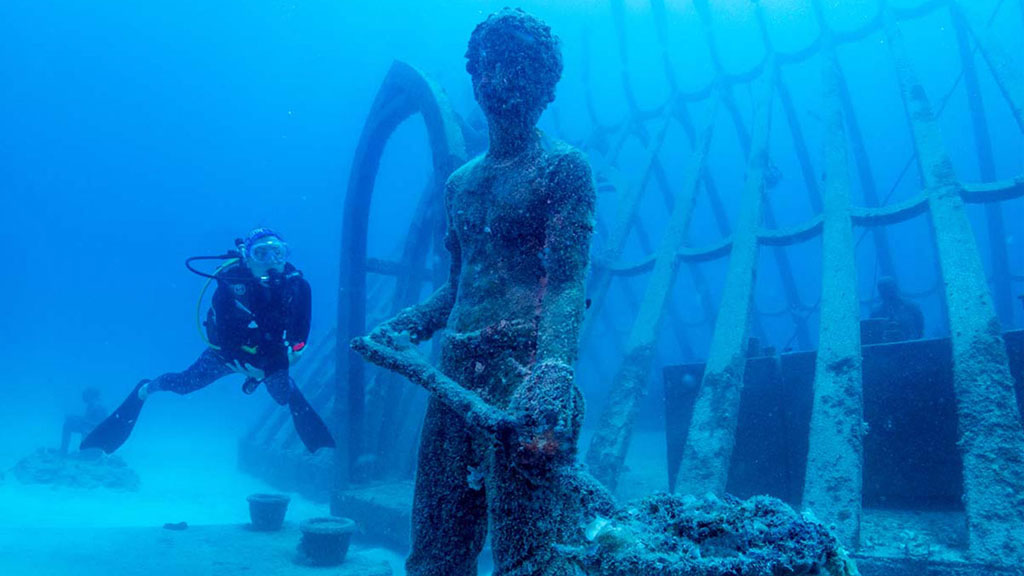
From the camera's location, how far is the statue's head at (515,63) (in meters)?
2.25

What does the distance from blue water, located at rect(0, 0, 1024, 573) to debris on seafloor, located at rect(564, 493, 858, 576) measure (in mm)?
9098

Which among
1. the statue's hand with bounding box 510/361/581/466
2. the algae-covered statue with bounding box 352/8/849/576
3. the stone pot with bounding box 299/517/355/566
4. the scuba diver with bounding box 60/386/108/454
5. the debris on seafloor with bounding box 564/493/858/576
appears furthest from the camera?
the scuba diver with bounding box 60/386/108/454

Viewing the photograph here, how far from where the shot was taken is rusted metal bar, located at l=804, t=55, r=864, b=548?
4086 millimetres

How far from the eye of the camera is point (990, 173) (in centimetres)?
1116

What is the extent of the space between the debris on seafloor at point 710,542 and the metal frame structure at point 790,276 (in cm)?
323

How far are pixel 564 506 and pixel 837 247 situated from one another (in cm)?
572

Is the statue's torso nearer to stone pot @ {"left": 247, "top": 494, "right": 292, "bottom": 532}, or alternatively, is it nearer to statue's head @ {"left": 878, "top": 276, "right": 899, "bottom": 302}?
stone pot @ {"left": 247, "top": 494, "right": 292, "bottom": 532}

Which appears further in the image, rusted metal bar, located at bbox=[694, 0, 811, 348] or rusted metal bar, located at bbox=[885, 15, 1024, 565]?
rusted metal bar, located at bbox=[694, 0, 811, 348]

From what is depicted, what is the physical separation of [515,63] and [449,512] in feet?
5.87

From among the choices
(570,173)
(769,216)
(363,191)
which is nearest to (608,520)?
(570,173)

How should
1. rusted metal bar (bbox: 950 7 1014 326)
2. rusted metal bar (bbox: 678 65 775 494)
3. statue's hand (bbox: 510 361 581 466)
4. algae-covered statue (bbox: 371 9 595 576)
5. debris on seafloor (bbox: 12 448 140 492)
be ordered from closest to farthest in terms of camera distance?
1. statue's hand (bbox: 510 361 581 466)
2. algae-covered statue (bbox: 371 9 595 576)
3. rusted metal bar (bbox: 678 65 775 494)
4. rusted metal bar (bbox: 950 7 1014 326)
5. debris on seafloor (bbox: 12 448 140 492)

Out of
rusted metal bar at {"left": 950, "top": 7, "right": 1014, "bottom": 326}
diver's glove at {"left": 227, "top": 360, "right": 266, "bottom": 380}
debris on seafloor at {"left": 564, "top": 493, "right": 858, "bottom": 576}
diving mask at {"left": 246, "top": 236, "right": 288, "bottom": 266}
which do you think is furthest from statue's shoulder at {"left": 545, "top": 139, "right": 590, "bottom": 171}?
rusted metal bar at {"left": 950, "top": 7, "right": 1014, "bottom": 326}

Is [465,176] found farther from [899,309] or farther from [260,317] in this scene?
[899,309]

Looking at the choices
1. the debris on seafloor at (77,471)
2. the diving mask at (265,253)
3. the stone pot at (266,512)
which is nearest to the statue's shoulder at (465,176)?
the diving mask at (265,253)
